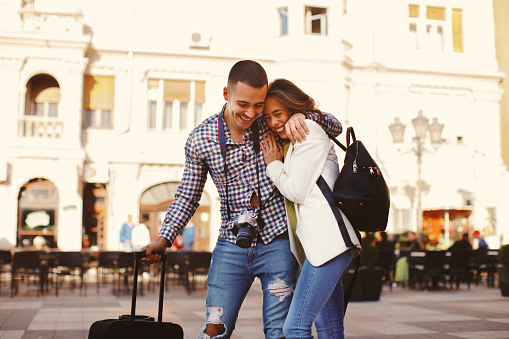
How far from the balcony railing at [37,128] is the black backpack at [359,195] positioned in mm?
20147

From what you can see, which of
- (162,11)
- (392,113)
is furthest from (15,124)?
(392,113)

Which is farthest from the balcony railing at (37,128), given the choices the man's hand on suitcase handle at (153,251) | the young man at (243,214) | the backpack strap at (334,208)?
the backpack strap at (334,208)

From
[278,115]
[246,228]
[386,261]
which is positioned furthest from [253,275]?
[386,261]

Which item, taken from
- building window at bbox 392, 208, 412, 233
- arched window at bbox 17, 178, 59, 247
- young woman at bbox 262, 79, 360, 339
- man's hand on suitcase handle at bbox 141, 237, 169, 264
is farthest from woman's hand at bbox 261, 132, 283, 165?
building window at bbox 392, 208, 412, 233

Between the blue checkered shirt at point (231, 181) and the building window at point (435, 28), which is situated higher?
the building window at point (435, 28)

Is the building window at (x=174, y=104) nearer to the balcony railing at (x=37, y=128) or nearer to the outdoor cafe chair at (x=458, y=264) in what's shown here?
the balcony railing at (x=37, y=128)

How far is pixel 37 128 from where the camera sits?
22.2 m

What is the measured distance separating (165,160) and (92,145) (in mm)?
2554

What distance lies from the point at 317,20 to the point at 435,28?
548 cm

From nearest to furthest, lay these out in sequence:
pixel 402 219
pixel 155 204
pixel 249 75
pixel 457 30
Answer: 1. pixel 249 75
2. pixel 155 204
3. pixel 402 219
4. pixel 457 30

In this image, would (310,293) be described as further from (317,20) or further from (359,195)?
(317,20)

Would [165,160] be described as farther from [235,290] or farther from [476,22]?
[235,290]

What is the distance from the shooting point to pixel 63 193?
72.4 ft

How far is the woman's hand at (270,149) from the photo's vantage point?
3526mm
